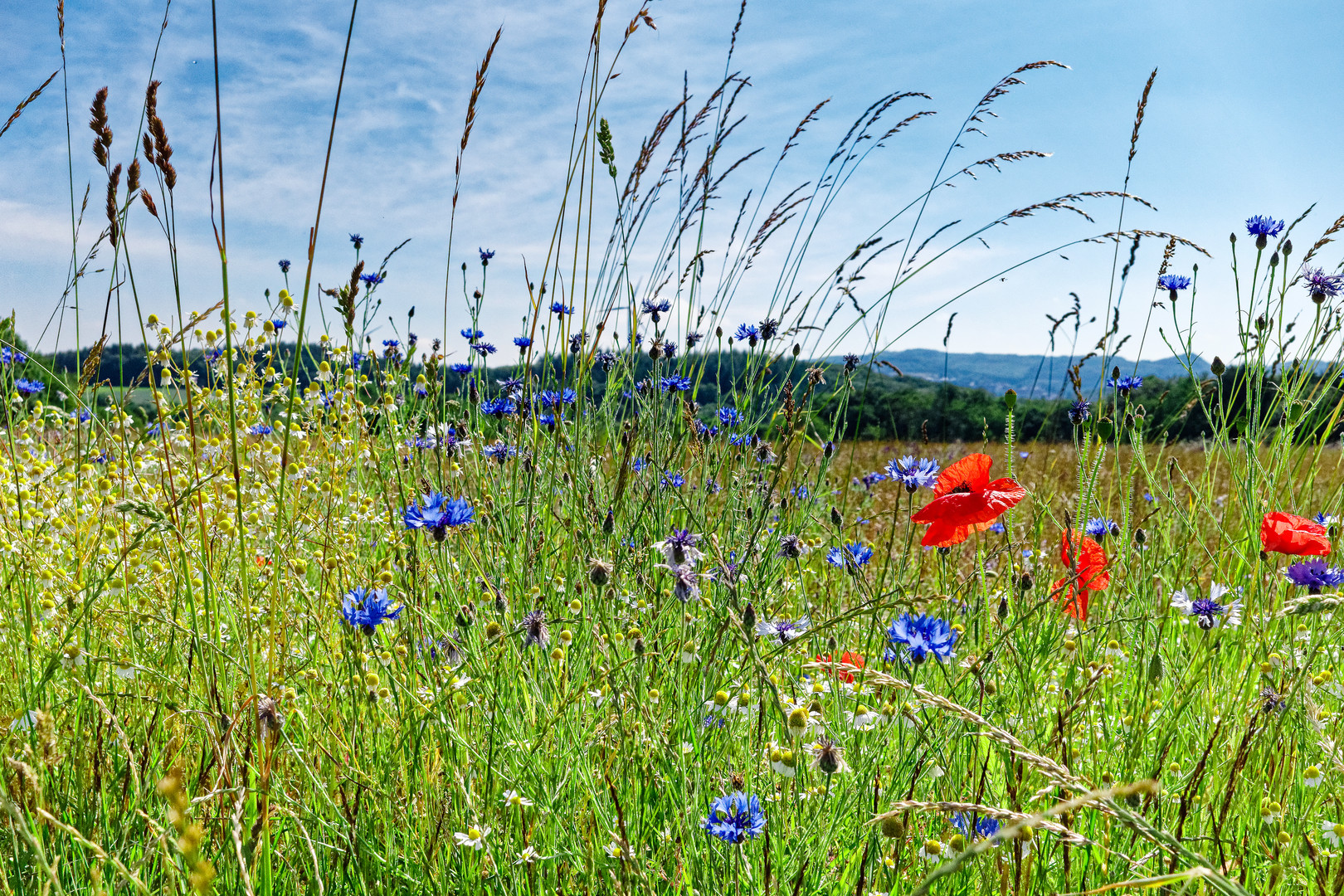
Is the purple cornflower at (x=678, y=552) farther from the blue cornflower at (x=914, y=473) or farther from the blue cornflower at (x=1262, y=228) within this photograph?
the blue cornflower at (x=1262, y=228)

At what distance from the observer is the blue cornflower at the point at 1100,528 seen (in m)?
2.28

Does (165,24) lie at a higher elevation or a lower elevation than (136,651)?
higher

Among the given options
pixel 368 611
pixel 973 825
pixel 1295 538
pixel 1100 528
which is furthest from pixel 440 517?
pixel 1100 528

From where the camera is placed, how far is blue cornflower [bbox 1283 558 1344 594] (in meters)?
1.61

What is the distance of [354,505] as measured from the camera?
2844 millimetres

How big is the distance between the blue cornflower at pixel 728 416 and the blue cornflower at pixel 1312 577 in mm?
1343

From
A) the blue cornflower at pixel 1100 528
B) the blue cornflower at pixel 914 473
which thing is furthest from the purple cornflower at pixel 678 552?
the blue cornflower at pixel 1100 528

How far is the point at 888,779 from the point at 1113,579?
3.98ft

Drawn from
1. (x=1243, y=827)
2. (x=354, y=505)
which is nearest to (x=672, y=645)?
(x=1243, y=827)

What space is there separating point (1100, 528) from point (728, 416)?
3.84 feet

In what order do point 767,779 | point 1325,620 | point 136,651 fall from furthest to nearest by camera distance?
point 1325,620, point 136,651, point 767,779

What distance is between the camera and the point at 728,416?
2.60 metres

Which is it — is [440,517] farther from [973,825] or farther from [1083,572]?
[1083,572]

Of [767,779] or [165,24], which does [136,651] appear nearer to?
[165,24]
